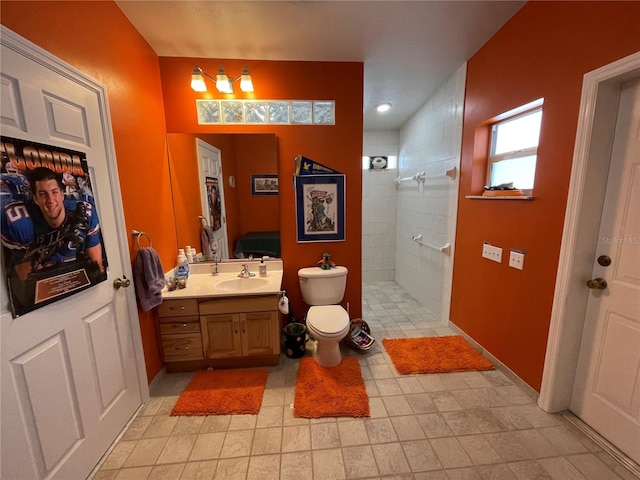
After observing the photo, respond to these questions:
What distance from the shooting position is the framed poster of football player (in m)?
0.97

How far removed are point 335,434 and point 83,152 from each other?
211cm

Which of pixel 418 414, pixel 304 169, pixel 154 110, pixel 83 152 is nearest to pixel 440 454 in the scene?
pixel 418 414

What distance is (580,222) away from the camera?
1.38 meters

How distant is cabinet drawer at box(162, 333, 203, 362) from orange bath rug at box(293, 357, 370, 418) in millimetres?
840

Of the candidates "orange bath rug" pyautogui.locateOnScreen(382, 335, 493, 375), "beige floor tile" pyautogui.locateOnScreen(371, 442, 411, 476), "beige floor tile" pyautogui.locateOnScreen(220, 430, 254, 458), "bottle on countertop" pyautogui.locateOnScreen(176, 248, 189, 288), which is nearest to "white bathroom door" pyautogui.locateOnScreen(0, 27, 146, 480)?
"bottle on countertop" pyautogui.locateOnScreen(176, 248, 189, 288)

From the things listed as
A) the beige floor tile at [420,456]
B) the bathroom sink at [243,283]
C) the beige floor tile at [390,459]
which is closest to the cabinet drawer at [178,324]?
the bathroom sink at [243,283]

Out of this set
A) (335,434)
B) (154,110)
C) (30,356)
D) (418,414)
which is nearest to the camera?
(30,356)

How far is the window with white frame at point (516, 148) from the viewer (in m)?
1.76

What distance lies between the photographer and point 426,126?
9.93 ft

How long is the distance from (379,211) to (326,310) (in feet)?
7.85

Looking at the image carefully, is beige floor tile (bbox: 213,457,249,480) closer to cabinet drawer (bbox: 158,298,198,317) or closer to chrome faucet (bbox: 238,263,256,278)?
cabinet drawer (bbox: 158,298,198,317)

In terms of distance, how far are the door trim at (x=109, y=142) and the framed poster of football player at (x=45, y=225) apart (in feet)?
0.55

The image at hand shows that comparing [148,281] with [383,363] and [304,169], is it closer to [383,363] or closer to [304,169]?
[304,169]

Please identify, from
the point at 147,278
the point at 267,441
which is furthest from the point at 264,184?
the point at 267,441
